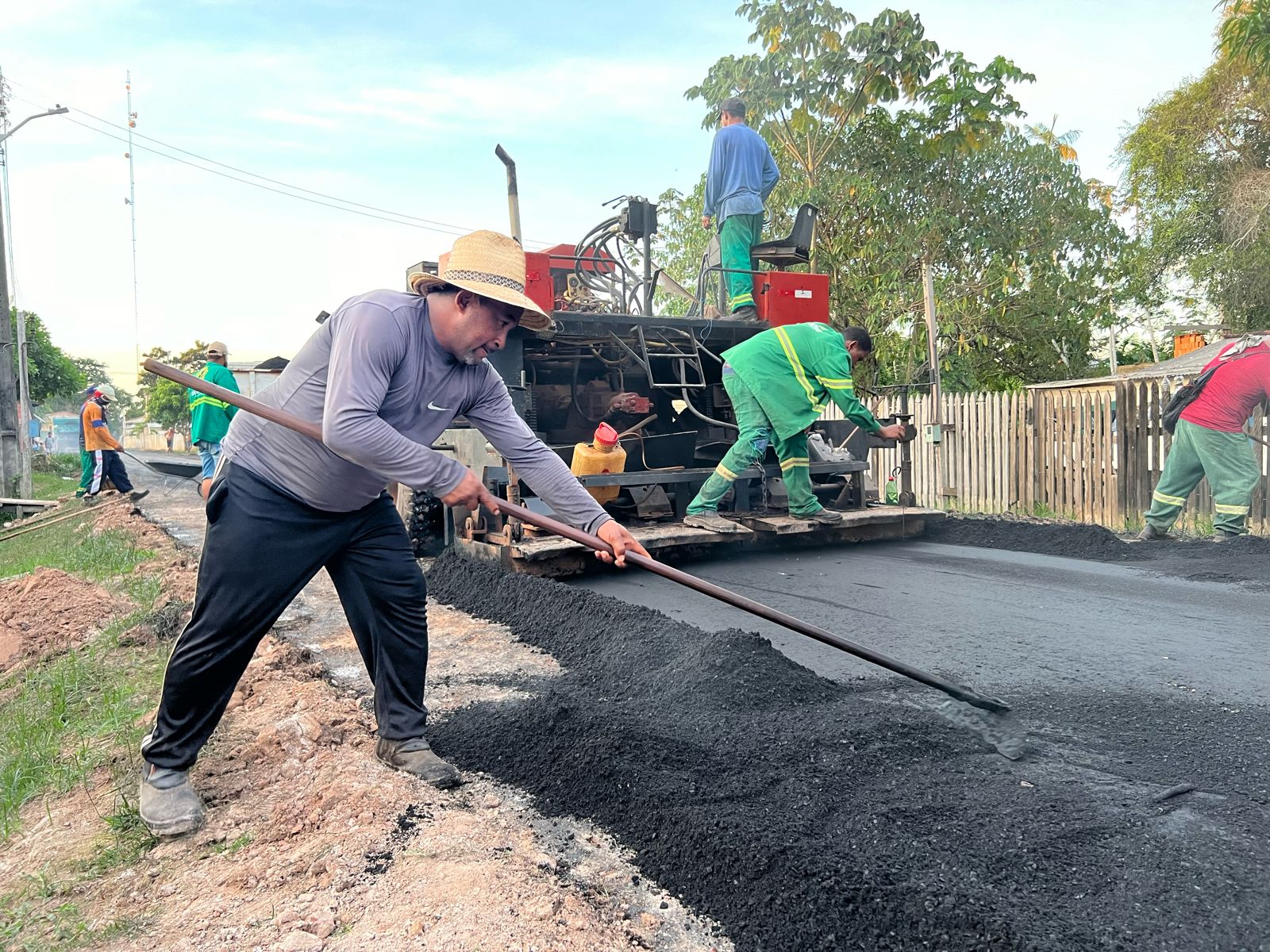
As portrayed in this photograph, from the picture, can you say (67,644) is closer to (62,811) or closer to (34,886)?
(62,811)

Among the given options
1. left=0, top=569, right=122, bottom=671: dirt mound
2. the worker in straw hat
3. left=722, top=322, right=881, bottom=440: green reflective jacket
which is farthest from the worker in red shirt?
left=0, top=569, right=122, bottom=671: dirt mound

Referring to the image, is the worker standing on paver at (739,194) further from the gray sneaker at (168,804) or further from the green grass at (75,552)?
the gray sneaker at (168,804)

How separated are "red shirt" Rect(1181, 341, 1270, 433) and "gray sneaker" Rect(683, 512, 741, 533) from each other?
3.72 metres

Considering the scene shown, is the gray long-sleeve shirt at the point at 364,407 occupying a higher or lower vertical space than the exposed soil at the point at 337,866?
higher

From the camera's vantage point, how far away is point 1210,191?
59.9 ft

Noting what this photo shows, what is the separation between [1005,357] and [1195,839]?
52.6ft

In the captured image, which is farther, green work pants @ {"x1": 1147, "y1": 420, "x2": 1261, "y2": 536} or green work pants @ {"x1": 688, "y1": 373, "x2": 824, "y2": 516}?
green work pants @ {"x1": 1147, "y1": 420, "x2": 1261, "y2": 536}

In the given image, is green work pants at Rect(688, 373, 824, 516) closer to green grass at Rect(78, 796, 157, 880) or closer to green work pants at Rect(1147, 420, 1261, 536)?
green work pants at Rect(1147, 420, 1261, 536)

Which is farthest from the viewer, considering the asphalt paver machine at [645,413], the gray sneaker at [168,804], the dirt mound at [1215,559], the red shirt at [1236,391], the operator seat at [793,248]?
the operator seat at [793,248]

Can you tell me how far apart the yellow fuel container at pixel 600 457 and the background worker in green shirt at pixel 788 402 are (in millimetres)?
627

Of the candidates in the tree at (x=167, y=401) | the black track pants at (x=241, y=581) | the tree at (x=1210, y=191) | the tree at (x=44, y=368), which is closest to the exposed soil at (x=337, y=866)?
the black track pants at (x=241, y=581)

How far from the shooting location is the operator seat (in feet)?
24.7

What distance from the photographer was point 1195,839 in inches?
85.0

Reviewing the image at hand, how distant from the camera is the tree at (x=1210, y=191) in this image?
56.4ft
